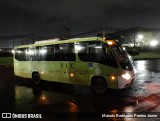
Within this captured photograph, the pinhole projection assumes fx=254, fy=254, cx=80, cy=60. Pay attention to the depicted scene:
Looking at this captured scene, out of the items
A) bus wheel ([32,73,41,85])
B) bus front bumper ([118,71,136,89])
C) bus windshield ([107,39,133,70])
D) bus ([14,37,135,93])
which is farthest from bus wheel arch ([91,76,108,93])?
bus wheel ([32,73,41,85])

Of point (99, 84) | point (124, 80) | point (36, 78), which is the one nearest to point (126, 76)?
point (124, 80)

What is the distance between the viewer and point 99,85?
11.8 meters

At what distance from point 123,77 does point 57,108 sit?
353 centimetres

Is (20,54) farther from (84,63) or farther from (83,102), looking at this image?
(83,102)

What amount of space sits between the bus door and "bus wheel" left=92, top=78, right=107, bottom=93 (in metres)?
0.55

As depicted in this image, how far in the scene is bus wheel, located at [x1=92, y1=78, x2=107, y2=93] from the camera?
11631mm

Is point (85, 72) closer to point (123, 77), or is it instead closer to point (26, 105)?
point (123, 77)

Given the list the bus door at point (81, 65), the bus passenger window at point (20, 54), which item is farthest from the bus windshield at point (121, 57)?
the bus passenger window at point (20, 54)

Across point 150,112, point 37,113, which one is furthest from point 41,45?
point 150,112

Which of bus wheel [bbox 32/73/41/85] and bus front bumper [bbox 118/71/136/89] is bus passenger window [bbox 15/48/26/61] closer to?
bus wheel [bbox 32/73/41/85]

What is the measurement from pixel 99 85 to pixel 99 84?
48 mm

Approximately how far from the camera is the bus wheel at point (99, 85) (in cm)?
1163

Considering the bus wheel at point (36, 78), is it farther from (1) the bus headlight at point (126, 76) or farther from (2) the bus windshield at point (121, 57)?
(1) the bus headlight at point (126, 76)

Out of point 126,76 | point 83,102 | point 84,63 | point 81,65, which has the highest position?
point 84,63
